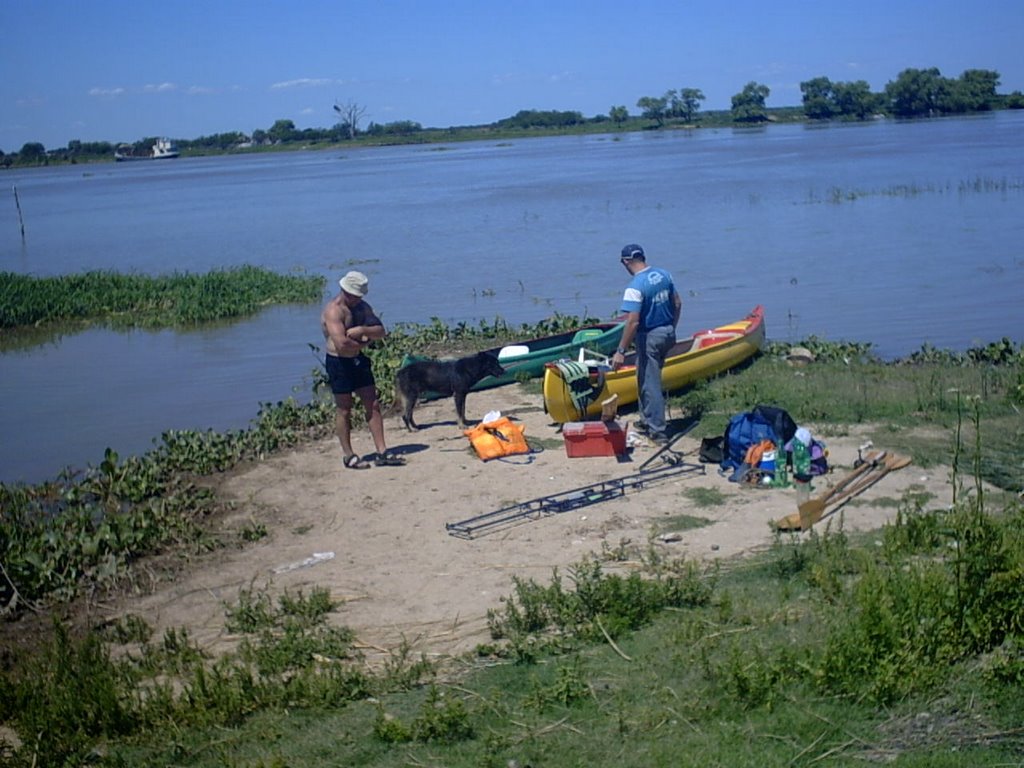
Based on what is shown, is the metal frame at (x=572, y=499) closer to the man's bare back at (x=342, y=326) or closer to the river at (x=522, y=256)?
the man's bare back at (x=342, y=326)

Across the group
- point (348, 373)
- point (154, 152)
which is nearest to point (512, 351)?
point (348, 373)

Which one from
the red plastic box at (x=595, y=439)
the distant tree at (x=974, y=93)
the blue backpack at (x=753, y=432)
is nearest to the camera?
the blue backpack at (x=753, y=432)

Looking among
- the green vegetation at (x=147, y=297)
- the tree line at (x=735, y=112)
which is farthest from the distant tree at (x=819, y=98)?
the green vegetation at (x=147, y=297)

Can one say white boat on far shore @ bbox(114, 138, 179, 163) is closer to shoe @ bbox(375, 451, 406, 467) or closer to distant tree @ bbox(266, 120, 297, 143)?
distant tree @ bbox(266, 120, 297, 143)

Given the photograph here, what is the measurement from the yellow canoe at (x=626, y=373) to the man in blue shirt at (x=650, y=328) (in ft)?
1.85

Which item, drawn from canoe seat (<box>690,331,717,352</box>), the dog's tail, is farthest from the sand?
canoe seat (<box>690,331,717,352</box>)

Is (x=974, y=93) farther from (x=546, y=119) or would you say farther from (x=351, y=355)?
(x=351, y=355)

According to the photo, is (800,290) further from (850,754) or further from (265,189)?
(265,189)

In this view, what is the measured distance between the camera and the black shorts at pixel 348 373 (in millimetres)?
10758

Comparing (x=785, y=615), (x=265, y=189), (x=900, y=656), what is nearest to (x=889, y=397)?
(x=785, y=615)

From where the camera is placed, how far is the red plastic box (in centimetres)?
1062

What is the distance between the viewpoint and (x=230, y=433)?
12836mm

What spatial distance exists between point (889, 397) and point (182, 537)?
23.2 feet

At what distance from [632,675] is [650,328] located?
5.67m
